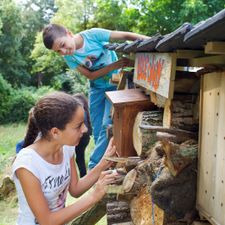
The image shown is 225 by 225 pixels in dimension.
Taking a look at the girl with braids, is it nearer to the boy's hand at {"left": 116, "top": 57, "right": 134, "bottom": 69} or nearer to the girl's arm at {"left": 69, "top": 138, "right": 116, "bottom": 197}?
the girl's arm at {"left": 69, "top": 138, "right": 116, "bottom": 197}

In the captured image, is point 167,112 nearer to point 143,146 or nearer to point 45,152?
point 143,146

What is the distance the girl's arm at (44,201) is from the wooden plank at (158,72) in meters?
0.59

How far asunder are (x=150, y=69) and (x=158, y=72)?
0.23 meters

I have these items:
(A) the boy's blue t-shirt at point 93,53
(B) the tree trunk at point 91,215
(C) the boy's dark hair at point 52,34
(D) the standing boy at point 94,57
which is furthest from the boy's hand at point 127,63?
(B) the tree trunk at point 91,215

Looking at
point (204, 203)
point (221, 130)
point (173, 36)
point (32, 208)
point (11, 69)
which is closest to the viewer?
point (173, 36)

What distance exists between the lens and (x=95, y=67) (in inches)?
157

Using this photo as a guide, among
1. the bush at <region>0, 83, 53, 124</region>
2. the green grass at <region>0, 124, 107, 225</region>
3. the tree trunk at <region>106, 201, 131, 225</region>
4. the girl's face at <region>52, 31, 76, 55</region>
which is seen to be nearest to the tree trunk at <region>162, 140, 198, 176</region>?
the tree trunk at <region>106, 201, 131, 225</region>

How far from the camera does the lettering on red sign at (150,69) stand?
2.47m

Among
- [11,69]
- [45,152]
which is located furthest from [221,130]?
[11,69]

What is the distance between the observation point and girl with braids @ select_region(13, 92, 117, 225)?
88.1 inches

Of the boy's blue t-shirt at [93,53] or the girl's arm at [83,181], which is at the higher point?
the boy's blue t-shirt at [93,53]

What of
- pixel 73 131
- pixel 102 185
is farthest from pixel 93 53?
pixel 102 185

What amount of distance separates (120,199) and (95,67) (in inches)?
56.4

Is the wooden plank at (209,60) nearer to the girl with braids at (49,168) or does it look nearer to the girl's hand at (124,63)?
the girl with braids at (49,168)
